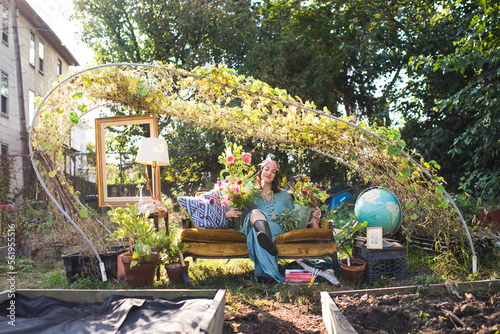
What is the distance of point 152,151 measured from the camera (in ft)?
16.6

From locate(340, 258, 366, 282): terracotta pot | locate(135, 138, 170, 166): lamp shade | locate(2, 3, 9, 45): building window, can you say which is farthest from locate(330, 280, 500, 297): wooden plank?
locate(2, 3, 9, 45): building window

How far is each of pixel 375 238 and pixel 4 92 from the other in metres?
12.5

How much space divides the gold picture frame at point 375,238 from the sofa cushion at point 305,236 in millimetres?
431

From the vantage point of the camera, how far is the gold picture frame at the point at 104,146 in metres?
5.58

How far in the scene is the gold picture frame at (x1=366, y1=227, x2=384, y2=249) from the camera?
153 inches

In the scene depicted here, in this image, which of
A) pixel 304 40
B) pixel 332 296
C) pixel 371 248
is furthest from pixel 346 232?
pixel 304 40

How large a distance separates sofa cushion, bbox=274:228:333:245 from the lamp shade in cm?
219

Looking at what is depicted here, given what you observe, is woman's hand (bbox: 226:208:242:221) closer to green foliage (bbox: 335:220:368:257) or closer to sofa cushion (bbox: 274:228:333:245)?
sofa cushion (bbox: 274:228:333:245)

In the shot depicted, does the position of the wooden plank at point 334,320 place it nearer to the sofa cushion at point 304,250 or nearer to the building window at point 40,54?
the sofa cushion at point 304,250

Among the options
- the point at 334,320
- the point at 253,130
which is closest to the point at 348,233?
the point at 253,130

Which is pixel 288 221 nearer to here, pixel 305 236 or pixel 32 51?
pixel 305 236

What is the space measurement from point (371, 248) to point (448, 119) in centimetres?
494

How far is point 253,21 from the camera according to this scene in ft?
38.0

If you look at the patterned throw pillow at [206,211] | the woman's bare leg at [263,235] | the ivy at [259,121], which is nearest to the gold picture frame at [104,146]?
the ivy at [259,121]
